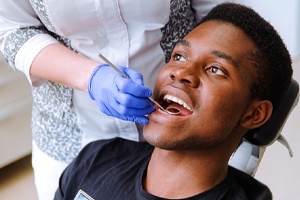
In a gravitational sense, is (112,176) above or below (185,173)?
below

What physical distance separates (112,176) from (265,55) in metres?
0.50

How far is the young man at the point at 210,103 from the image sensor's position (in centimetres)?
102

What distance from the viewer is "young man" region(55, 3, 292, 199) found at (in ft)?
3.35

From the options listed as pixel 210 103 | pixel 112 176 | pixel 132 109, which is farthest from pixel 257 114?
pixel 112 176

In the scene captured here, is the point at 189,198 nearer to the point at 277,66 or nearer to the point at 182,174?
the point at 182,174

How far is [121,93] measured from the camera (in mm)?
1033

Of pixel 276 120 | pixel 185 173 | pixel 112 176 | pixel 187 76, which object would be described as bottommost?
pixel 112 176

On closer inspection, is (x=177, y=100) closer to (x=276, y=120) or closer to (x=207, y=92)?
(x=207, y=92)

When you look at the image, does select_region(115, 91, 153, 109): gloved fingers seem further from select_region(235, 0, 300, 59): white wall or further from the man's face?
select_region(235, 0, 300, 59): white wall

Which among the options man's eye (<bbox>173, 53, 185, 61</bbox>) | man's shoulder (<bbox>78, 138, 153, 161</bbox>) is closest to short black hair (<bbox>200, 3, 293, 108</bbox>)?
man's eye (<bbox>173, 53, 185, 61</bbox>)

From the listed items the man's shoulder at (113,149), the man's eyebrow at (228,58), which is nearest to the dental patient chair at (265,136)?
the man's eyebrow at (228,58)

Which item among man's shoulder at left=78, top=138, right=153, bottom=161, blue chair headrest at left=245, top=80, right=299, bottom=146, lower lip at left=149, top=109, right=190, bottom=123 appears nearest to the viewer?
lower lip at left=149, top=109, right=190, bottom=123

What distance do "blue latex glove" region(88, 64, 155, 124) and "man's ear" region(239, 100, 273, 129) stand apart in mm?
227

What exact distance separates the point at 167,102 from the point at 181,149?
0.38 feet
